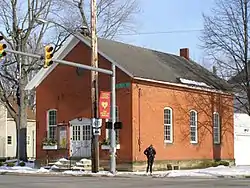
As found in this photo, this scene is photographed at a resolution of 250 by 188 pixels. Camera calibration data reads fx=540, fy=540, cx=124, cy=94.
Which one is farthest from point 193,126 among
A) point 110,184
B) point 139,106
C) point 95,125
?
point 110,184

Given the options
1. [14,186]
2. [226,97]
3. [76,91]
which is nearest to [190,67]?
[226,97]

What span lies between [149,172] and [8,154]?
3476 cm

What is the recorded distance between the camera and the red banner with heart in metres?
31.1

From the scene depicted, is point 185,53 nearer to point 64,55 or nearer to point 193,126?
point 193,126

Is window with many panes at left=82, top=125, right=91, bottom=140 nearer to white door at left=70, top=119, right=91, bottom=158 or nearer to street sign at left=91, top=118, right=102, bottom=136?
white door at left=70, top=119, right=91, bottom=158

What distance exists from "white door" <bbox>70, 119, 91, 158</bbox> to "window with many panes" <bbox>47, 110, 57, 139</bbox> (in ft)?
6.05

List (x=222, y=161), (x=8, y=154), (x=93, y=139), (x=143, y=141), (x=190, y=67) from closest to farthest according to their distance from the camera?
(x=93, y=139), (x=143, y=141), (x=222, y=161), (x=190, y=67), (x=8, y=154)

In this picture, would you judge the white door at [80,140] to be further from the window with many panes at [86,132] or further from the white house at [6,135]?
the white house at [6,135]

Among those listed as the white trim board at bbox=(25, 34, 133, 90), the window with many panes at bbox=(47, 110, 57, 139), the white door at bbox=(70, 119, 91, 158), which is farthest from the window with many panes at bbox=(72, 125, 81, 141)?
the white trim board at bbox=(25, 34, 133, 90)

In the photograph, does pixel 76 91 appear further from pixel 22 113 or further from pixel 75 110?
pixel 22 113

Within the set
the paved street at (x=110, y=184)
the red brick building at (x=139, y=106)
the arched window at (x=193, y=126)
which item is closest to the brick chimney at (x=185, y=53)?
the red brick building at (x=139, y=106)

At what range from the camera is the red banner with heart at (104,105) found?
3112 centimetres

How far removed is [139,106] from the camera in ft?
112

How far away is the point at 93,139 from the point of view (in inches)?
1236
